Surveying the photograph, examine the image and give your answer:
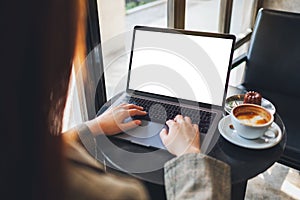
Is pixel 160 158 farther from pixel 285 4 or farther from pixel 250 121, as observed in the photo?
pixel 285 4

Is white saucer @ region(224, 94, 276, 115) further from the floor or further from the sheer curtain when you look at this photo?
the floor

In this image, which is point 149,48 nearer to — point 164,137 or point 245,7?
point 164,137

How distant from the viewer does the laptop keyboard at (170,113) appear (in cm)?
96

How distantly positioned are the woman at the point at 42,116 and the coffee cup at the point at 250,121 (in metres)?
0.22

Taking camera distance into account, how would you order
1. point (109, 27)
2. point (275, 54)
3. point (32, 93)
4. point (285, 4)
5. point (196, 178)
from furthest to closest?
point (285, 4), point (275, 54), point (109, 27), point (196, 178), point (32, 93)

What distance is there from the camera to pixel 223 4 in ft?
6.63

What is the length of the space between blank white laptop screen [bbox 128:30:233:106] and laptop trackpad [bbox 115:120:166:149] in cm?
19

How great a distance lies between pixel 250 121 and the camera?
0.86 metres

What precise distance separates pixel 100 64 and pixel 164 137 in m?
0.44

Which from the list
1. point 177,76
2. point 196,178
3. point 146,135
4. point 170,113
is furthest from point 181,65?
point 196,178

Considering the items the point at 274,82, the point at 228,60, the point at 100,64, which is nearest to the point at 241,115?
the point at 228,60

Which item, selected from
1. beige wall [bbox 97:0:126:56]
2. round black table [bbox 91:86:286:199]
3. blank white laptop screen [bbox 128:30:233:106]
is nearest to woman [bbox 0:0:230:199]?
round black table [bbox 91:86:286:199]

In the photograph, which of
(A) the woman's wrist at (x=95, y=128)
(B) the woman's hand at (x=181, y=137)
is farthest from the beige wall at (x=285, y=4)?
(A) the woman's wrist at (x=95, y=128)

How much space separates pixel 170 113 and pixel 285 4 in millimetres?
1954
